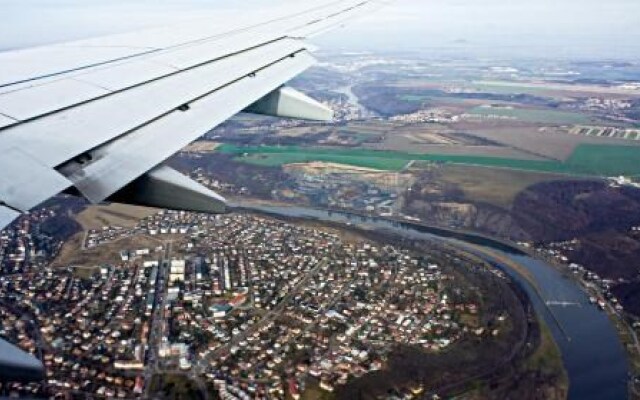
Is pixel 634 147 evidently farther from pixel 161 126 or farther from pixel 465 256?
pixel 161 126

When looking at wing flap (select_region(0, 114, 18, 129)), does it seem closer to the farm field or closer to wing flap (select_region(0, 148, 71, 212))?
wing flap (select_region(0, 148, 71, 212))

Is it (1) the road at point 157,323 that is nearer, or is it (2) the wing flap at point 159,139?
(2) the wing flap at point 159,139

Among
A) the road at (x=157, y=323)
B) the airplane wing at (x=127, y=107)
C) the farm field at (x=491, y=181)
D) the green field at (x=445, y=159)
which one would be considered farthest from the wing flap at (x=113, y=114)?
the green field at (x=445, y=159)

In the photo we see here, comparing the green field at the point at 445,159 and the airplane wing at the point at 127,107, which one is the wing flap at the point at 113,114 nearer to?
the airplane wing at the point at 127,107

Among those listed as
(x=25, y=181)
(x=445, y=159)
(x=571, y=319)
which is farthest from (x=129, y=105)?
(x=445, y=159)

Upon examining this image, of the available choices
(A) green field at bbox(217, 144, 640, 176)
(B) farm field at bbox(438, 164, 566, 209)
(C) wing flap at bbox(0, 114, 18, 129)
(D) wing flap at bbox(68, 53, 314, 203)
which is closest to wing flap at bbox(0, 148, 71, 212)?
(D) wing flap at bbox(68, 53, 314, 203)
